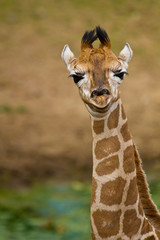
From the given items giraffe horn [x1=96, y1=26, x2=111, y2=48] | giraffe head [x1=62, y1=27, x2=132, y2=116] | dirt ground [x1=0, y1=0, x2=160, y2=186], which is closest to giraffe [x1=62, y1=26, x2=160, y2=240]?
giraffe head [x1=62, y1=27, x2=132, y2=116]

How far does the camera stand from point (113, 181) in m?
5.32

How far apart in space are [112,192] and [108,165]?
8.5 inches

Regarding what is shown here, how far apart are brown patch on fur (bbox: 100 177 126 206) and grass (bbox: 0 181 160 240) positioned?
195 inches

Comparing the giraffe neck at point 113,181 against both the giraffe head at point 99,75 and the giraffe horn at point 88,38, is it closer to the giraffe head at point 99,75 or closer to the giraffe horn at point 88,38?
the giraffe head at point 99,75

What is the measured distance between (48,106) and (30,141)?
2.57 m

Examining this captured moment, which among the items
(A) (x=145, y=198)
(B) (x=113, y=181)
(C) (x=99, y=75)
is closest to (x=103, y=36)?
(C) (x=99, y=75)

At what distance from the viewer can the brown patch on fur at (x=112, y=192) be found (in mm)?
5305

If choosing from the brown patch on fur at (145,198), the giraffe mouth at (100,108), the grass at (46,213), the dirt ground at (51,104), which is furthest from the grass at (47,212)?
the giraffe mouth at (100,108)

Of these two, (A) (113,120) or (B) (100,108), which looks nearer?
(B) (100,108)

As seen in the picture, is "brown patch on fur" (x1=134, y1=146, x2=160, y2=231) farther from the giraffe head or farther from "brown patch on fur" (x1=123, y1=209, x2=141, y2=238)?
the giraffe head

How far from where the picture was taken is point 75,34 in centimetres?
2397

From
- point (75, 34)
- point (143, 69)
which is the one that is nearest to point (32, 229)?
point (143, 69)

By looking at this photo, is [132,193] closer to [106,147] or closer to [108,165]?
[108,165]

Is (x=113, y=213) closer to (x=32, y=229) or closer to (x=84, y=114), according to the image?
(x=32, y=229)
